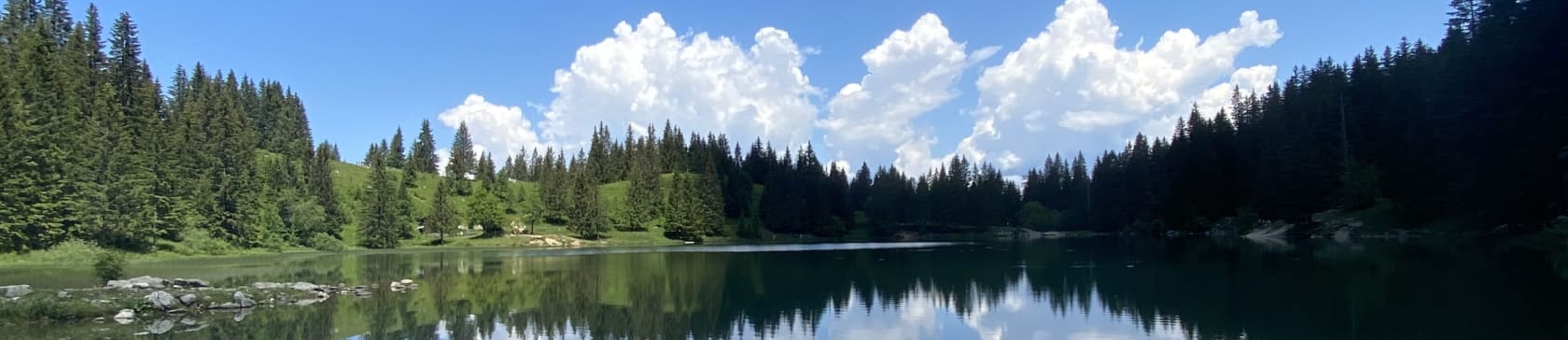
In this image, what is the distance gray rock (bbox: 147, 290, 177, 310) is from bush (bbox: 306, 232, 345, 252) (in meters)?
74.3

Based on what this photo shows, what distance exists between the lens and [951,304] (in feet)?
98.4

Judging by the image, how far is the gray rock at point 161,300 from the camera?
86.8ft

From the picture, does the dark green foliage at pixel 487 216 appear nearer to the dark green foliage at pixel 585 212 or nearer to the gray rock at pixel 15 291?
the dark green foliage at pixel 585 212

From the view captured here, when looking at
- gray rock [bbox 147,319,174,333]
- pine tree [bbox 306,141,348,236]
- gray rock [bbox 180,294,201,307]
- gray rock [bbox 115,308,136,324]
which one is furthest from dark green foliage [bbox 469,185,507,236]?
gray rock [bbox 147,319,174,333]

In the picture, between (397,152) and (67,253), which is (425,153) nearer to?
(397,152)

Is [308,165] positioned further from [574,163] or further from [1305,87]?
[1305,87]

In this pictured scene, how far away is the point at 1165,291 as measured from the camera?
1264 inches

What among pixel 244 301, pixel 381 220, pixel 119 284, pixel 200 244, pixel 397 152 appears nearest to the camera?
pixel 244 301

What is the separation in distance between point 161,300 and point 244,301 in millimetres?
2424

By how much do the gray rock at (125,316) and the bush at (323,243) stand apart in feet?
249

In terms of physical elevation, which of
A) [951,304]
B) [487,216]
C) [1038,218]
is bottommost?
[951,304]

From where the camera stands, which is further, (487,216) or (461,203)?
(461,203)

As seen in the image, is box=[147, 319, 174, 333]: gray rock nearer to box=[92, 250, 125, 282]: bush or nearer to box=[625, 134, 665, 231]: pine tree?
box=[92, 250, 125, 282]: bush

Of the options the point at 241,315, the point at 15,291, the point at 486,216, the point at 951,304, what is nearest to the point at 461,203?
the point at 486,216
